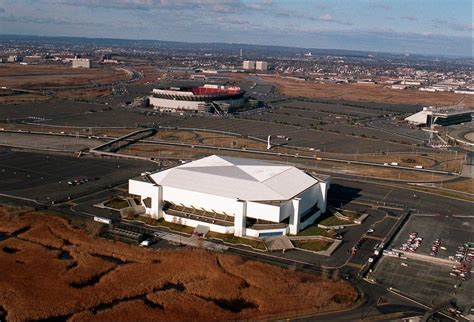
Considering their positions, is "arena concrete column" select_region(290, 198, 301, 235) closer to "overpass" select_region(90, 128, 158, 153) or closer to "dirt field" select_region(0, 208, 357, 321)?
"dirt field" select_region(0, 208, 357, 321)

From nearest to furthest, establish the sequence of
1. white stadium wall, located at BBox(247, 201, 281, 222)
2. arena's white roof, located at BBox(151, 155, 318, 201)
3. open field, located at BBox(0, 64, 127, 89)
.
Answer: white stadium wall, located at BBox(247, 201, 281, 222) → arena's white roof, located at BBox(151, 155, 318, 201) → open field, located at BBox(0, 64, 127, 89)

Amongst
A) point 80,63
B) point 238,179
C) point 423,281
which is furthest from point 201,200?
point 80,63

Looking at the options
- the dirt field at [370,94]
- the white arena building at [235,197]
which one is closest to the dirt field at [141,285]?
the white arena building at [235,197]

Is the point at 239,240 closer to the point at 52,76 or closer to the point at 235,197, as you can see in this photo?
the point at 235,197

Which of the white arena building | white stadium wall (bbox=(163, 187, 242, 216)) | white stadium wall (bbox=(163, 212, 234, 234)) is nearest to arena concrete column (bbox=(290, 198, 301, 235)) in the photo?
the white arena building

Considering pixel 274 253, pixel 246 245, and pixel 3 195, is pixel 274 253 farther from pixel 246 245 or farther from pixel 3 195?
pixel 3 195

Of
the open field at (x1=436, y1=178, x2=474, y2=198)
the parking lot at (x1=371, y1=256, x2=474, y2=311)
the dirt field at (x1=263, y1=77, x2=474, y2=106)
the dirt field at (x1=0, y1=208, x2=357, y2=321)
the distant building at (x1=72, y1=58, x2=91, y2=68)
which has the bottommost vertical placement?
the parking lot at (x1=371, y1=256, x2=474, y2=311)

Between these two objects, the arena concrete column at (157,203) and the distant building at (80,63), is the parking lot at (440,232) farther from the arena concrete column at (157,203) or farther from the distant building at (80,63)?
the distant building at (80,63)
